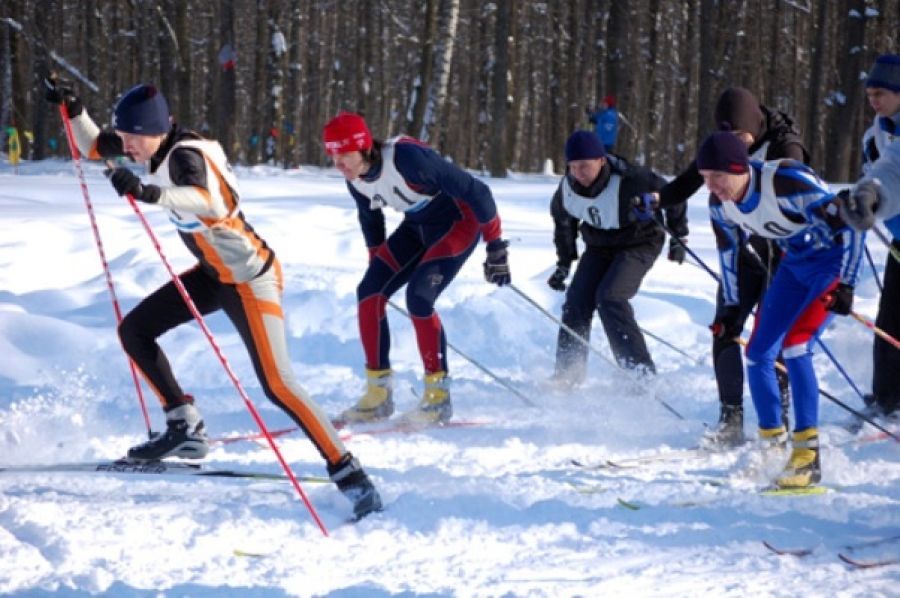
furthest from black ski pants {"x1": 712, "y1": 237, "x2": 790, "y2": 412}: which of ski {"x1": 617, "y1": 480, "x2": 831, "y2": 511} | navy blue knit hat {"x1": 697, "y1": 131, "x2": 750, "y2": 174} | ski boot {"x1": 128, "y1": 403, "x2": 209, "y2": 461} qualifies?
ski boot {"x1": 128, "y1": 403, "x2": 209, "y2": 461}

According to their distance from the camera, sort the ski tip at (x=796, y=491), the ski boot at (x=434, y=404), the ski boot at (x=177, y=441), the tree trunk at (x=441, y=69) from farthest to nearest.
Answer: the tree trunk at (x=441, y=69) → the ski boot at (x=434, y=404) → the ski boot at (x=177, y=441) → the ski tip at (x=796, y=491)

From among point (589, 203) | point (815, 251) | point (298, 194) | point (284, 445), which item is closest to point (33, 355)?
point (284, 445)

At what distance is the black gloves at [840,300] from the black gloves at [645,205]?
1.43 meters

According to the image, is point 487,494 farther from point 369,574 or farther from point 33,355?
point 33,355

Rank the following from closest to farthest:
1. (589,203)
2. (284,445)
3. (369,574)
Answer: (369,574)
(284,445)
(589,203)

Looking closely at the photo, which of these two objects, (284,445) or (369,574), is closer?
(369,574)

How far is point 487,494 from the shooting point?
4.35 metres

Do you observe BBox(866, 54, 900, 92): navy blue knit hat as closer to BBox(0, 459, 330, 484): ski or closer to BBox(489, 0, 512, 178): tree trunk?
BBox(0, 459, 330, 484): ski

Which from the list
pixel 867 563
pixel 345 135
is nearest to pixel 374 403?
pixel 345 135

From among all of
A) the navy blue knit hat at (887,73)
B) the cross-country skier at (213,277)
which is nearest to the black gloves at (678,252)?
the navy blue knit hat at (887,73)

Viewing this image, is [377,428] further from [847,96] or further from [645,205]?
[847,96]

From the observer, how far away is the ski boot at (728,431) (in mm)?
5266

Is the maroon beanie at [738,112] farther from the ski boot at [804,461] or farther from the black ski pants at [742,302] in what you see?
the ski boot at [804,461]

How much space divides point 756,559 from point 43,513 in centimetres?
273
